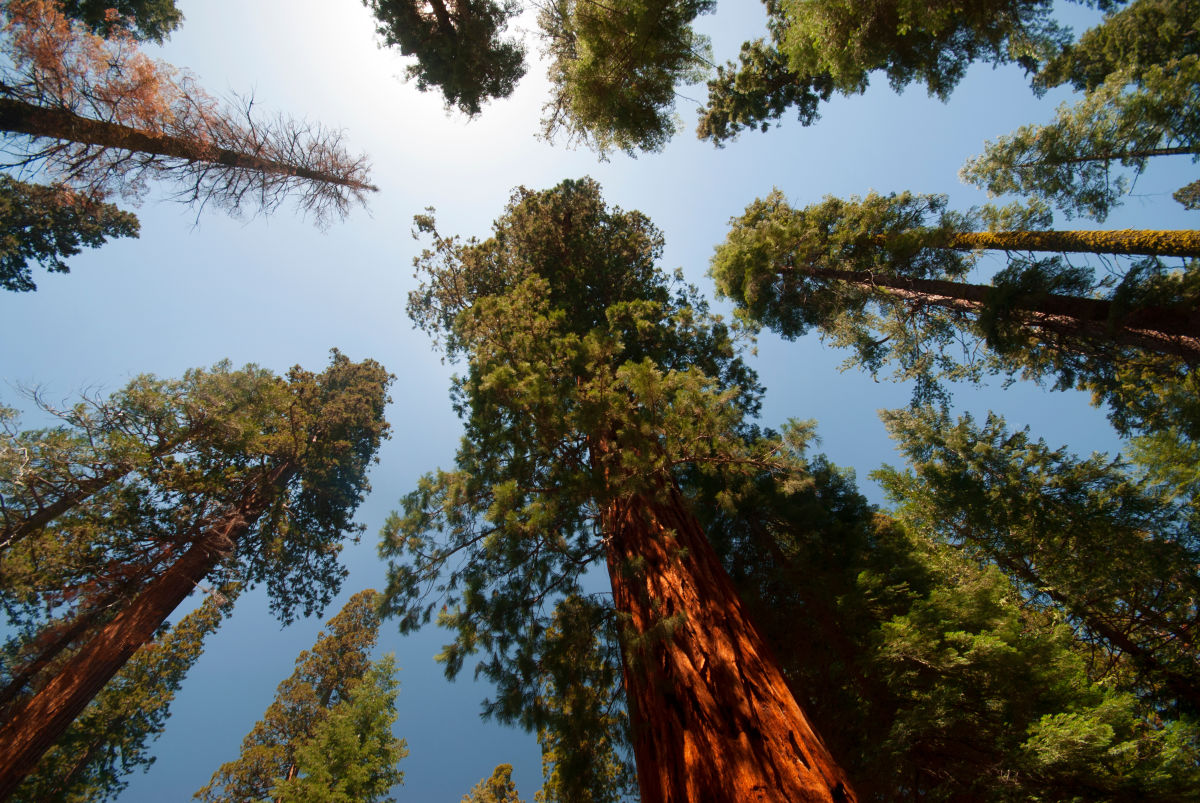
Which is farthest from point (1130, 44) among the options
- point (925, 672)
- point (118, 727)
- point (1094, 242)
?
point (118, 727)

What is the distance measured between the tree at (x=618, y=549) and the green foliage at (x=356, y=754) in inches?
271

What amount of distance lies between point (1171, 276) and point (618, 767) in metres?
9.08

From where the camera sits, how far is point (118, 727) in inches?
410

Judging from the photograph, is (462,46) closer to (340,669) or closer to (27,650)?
(27,650)

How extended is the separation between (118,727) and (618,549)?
47.2 feet

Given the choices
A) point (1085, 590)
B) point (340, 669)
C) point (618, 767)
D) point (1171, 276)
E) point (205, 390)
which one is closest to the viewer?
point (1171, 276)

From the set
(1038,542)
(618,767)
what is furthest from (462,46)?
(1038,542)

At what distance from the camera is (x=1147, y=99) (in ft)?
20.4

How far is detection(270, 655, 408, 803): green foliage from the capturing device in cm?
839

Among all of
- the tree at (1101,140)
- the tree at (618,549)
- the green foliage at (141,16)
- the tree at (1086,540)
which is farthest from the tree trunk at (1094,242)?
the green foliage at (141,16)

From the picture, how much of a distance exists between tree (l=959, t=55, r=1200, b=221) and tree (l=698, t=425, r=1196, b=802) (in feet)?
21.6

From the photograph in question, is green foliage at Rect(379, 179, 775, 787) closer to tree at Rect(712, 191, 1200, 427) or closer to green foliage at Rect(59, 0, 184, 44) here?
tree at Rect(712, 191, 1200, 427)

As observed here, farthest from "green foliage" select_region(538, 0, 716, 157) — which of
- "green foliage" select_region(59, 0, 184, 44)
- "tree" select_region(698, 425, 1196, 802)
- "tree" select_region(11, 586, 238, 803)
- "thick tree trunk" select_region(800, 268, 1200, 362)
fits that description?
"tree" select_region(11, 586, 238, 803)

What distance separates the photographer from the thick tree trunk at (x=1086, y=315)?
4828 millimetres
